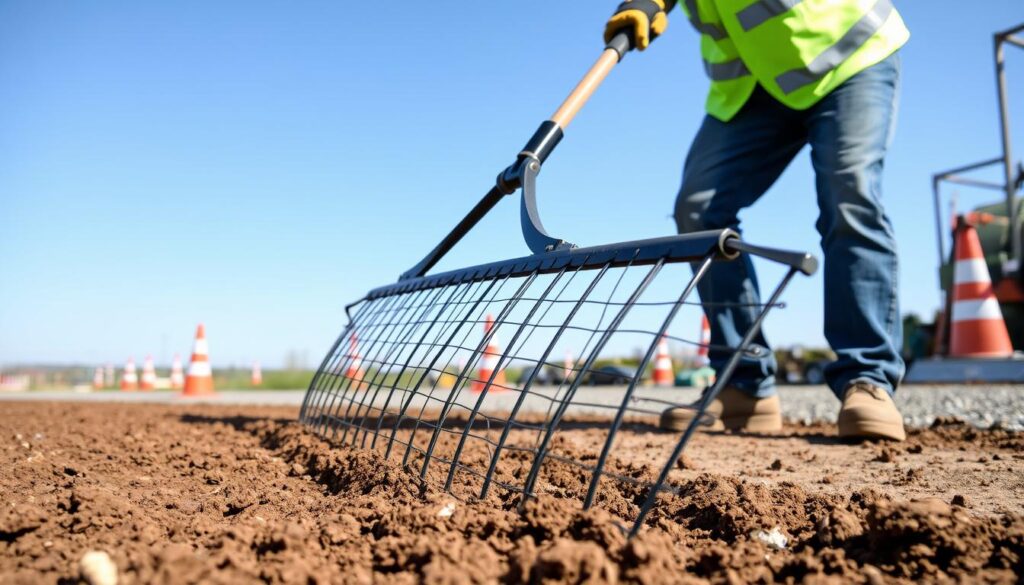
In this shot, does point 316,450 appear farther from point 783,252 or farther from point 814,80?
point 814,80

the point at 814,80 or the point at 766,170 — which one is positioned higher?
the point at 814,80

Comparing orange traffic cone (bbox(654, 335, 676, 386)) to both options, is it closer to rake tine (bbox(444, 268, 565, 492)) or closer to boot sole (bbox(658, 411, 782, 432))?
boot sole (bbox(658, 411, 782, 432))

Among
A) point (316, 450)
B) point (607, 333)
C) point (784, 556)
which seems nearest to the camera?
point (784, 556)

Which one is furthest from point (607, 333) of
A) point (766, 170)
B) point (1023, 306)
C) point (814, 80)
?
point (1023, 306)

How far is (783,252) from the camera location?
4.06 ft

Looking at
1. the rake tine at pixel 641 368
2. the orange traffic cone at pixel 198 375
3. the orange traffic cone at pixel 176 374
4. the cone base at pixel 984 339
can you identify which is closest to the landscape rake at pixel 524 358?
the rake tine at pixel 641 368

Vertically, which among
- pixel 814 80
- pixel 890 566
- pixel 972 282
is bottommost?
pixel 890 566

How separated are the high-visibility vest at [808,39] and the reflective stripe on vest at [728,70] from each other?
0.12 meters

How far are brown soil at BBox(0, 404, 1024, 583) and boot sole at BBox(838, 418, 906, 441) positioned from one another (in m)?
0.06

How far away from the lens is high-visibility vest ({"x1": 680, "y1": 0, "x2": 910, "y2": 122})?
9.25 ft

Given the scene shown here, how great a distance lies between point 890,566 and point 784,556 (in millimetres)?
166

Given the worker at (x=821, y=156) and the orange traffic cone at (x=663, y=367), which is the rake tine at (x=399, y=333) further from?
the orange traffic cone at (x=663, y=367)

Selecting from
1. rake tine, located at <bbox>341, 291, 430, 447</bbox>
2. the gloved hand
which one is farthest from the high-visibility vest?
rake tine, located at <bbox>341, 291, 430, 447</bbox>

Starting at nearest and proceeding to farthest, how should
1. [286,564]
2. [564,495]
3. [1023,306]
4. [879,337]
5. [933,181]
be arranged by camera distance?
1. [286,564]
2. [564,495]
3. [879,337]
4. [1023,306]
5. [933,181]
